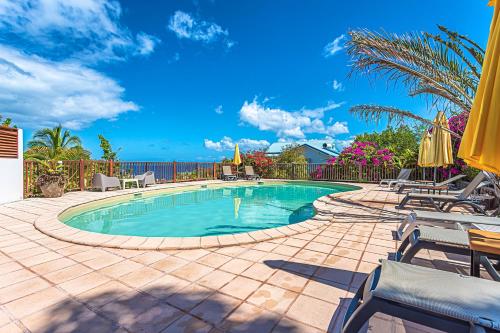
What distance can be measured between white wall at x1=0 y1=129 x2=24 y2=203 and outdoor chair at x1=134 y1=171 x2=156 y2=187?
384 cm

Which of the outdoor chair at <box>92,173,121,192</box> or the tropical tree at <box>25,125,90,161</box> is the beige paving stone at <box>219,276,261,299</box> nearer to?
the outdoor chair at <box>92,173,121,192</box>

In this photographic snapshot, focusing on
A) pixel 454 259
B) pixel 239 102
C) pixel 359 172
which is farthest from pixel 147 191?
pixel 239 102

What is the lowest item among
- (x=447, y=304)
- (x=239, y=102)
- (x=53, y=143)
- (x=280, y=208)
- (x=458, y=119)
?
(x=280, y=208)

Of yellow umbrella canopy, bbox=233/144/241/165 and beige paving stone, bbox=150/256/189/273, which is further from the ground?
yellow umbrella canopy, bbox=233/144/241/165

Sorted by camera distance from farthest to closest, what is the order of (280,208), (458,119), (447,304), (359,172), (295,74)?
(295,74)
(359,172)
(458,119)
(280,208)
(447,304)

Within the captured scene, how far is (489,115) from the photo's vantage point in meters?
1.34

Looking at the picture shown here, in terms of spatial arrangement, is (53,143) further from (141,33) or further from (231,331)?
(231,331)

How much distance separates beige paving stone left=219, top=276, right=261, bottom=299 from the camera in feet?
6.61

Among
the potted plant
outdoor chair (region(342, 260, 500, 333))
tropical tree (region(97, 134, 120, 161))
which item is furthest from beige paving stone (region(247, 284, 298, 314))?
tropical tree (region(97, 134, 120, 161))

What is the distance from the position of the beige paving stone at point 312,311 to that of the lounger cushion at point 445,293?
0.59 meters

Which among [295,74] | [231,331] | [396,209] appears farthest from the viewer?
[295,74]

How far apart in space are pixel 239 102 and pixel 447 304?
30.1 meters

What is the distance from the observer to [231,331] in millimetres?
1557

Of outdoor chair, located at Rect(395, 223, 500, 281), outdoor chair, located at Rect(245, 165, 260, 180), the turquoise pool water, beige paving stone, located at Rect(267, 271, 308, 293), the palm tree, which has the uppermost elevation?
the palm tree
